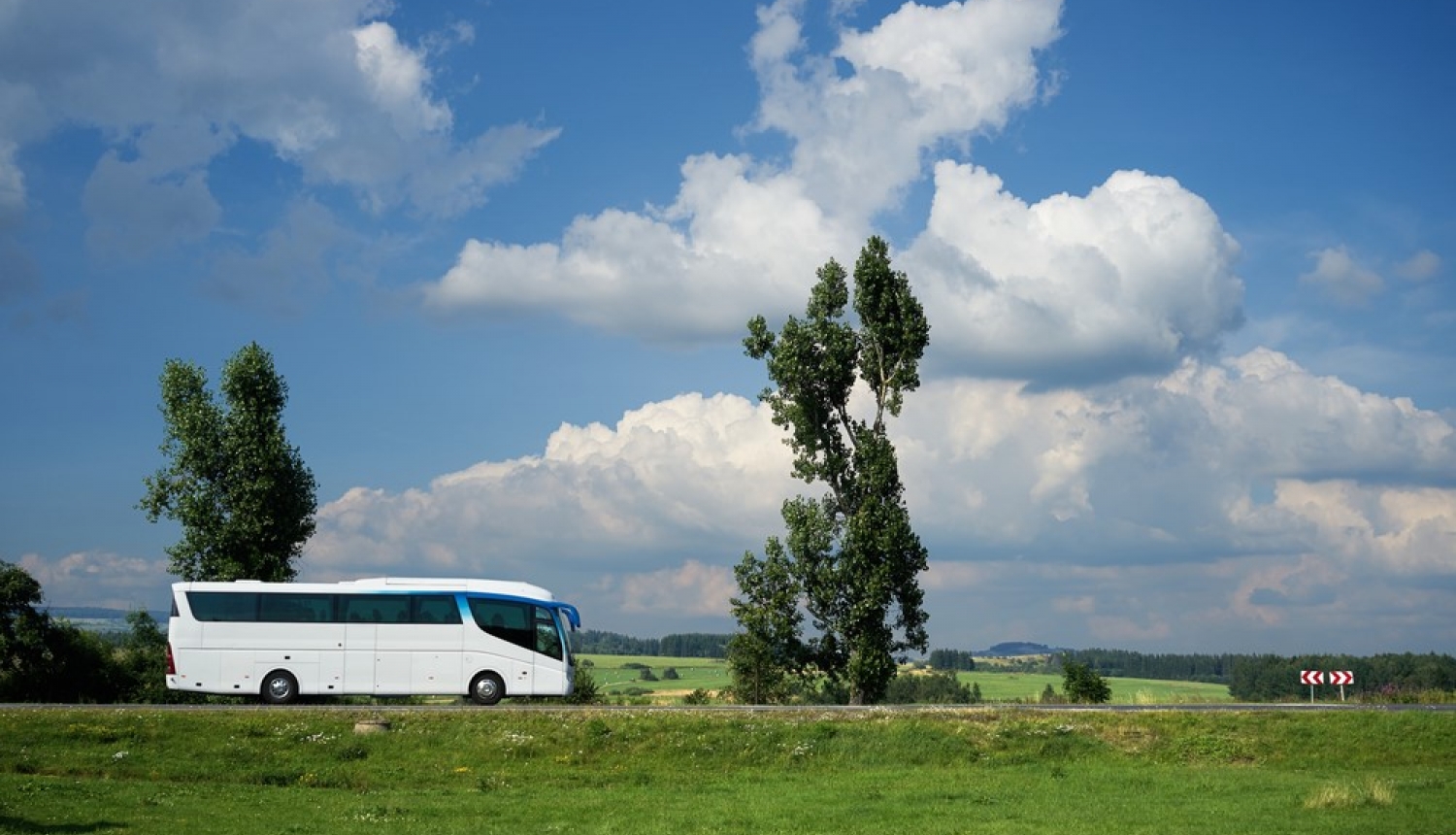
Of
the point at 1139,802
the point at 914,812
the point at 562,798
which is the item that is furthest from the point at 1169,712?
the point at 562,798

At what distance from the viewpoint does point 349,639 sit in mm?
48781

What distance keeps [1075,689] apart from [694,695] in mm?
18547

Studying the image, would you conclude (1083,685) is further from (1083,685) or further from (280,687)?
(280,687)

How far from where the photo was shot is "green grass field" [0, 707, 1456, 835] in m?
28.9

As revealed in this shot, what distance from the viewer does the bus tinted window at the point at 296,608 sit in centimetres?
4866

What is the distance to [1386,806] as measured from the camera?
3061cm

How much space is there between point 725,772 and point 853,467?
79.1 feet

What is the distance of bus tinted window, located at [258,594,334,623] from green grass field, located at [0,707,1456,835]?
697 centimetres

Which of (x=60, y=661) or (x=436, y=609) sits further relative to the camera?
(x=60, y=661)

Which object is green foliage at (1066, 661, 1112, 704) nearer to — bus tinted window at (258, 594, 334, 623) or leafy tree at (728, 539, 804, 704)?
leafy tree at (728, 539, 804, 704)

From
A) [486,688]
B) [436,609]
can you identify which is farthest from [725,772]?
[436,609]

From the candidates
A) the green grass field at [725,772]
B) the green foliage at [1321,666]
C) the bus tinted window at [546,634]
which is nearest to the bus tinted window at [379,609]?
the bus tinted window at [546,634]

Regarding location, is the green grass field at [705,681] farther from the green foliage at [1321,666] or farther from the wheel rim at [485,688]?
the wheel rim at [485,688]

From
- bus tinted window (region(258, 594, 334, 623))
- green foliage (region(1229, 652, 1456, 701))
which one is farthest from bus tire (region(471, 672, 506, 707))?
green foliage (region(1229, 652, 1456, 701))
